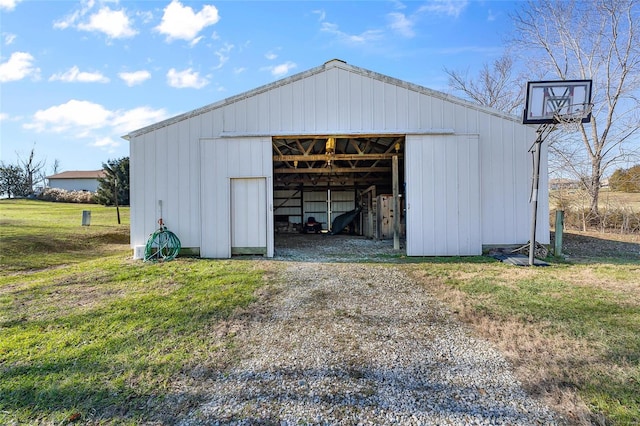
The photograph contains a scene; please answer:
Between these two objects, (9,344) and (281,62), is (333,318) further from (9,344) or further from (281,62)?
(281,62)

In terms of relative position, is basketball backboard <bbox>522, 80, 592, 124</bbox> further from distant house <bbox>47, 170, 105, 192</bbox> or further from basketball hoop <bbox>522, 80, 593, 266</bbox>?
distant house <bbox>47, 170, 105, 192</bbox>

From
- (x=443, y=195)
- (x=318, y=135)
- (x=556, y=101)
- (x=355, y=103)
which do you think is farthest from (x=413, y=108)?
(x=556, y=101)

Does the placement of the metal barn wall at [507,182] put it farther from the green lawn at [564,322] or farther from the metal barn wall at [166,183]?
the metal barn wall at [166,183]

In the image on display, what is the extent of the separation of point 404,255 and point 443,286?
9.55ft

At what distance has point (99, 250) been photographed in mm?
10312

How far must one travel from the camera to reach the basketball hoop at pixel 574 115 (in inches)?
242

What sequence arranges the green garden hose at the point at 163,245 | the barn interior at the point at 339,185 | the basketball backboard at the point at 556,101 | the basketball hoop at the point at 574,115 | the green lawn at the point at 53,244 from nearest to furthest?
the basketball hoop at the point at 574,115 < the basketball backboard at the point at 556,101 < the green garden hose at the point at 163,245 < the green lawn at the point at 53,244 < the barn interior at the point at 339,185

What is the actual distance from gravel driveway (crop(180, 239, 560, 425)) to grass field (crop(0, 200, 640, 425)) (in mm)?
227

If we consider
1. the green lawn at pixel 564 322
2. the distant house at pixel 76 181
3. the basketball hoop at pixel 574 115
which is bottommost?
the green lawn at pixel 564 322

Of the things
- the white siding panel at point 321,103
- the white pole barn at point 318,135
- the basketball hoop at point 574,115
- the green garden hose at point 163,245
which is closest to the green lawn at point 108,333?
the green garden hose at point 163,245

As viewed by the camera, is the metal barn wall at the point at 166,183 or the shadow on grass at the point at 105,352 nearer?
the shadow on grass at the point at 105,352

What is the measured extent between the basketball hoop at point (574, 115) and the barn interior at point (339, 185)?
318 centimetres

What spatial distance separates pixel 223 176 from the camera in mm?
7812

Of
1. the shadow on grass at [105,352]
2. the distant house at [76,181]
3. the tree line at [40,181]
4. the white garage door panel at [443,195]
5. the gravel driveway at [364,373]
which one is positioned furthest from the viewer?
the distant house at [76,181]
